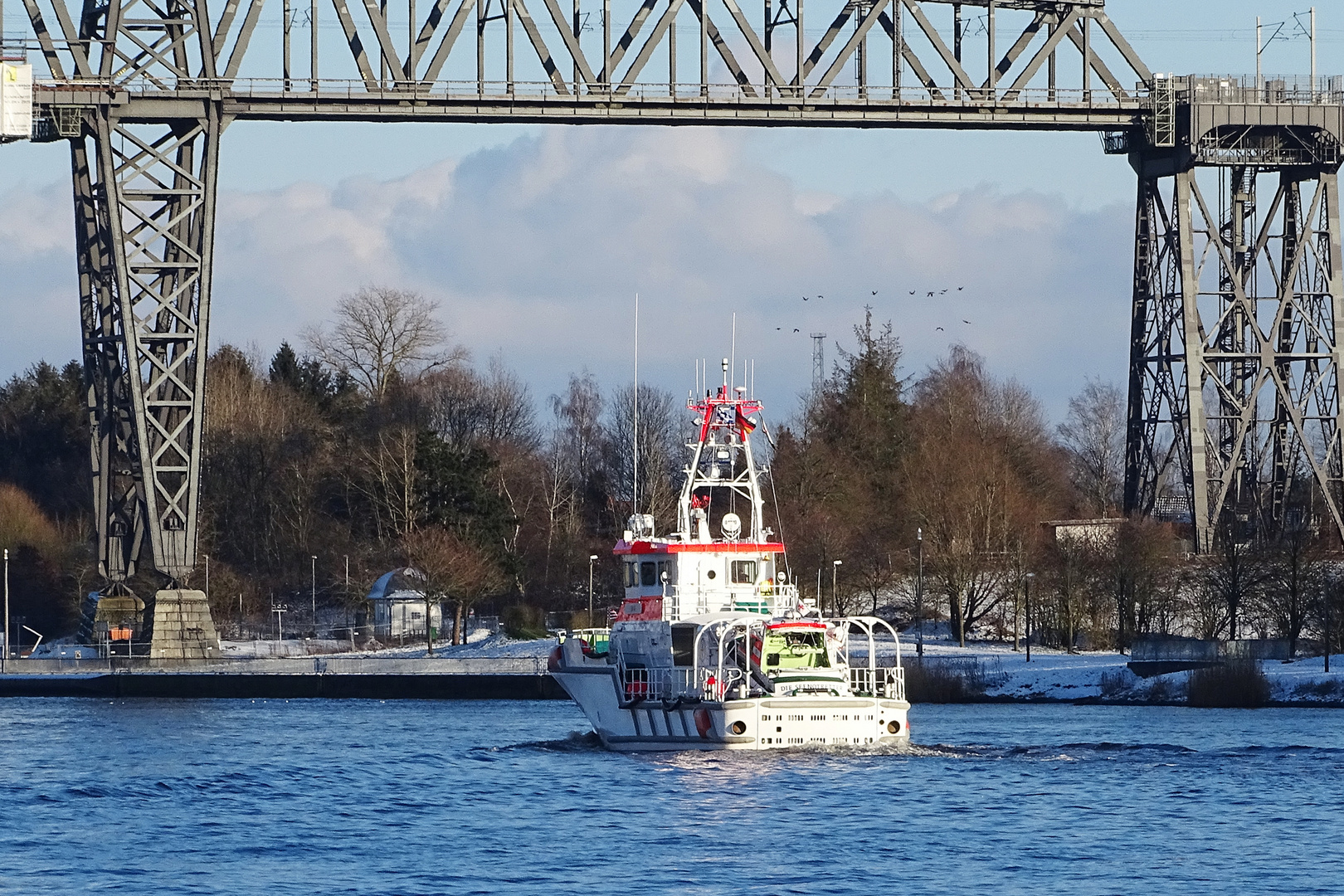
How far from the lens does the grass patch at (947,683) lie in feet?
284

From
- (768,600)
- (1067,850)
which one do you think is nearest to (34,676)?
(768,600)

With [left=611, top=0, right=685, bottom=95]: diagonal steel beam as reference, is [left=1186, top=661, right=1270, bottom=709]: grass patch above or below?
below

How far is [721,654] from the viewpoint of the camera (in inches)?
2117

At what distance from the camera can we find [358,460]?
134m

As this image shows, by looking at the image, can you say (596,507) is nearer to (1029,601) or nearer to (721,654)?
(1029,601)

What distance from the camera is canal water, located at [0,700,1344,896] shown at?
39469 mm

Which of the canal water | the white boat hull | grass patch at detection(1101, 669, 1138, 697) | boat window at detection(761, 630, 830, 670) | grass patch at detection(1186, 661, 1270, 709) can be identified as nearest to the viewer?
the canal water

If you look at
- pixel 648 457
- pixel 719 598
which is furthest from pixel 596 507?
pixel 719 598

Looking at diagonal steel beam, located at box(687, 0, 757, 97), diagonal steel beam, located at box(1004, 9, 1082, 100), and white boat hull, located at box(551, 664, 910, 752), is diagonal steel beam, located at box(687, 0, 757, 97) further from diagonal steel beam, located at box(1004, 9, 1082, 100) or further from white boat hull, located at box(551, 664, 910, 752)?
white boat hull, located at box(551, 664, 910, 752)

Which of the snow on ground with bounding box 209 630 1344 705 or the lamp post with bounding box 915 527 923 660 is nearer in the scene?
the snow on ground with bounding box 209 630 1344 705

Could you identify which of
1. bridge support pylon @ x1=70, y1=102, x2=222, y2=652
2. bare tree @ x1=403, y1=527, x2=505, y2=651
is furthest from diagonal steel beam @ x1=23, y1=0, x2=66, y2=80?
bare tree @ x1=403, y1=527, x2=505, y2=651

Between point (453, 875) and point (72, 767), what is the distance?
67.3 feet

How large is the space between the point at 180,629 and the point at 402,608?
3048 cm

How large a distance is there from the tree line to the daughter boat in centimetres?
3470
